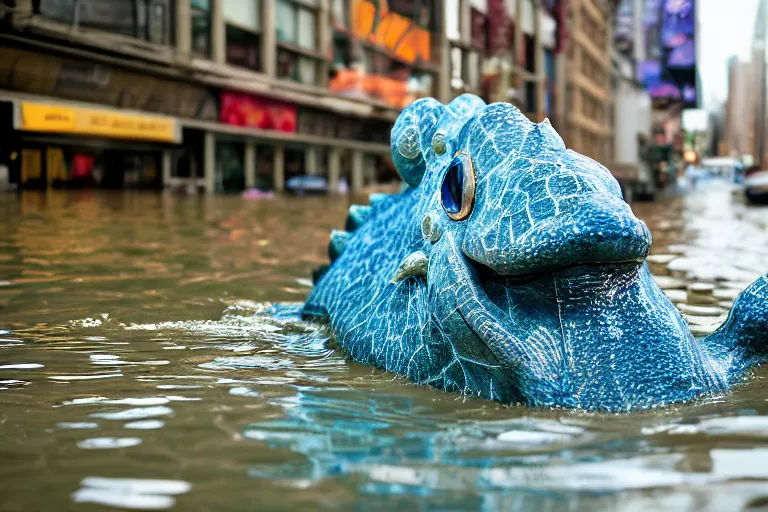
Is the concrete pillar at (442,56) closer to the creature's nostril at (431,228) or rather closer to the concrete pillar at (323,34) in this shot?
the concrete pillar at (323,34)

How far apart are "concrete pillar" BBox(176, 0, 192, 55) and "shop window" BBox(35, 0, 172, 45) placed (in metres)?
0.28

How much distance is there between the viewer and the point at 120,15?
25547 mm

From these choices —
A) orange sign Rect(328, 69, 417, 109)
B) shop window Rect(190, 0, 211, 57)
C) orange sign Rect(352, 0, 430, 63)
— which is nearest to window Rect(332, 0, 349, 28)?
orange sign Rect(352, 0, 430, 63)

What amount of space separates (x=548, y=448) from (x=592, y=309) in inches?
21.3

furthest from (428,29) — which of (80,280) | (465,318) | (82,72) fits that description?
(465,318)

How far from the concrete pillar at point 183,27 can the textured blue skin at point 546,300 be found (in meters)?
26.3

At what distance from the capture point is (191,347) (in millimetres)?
4293

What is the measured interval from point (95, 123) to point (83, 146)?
977 millimetres

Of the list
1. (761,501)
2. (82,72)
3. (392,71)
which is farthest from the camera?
(392,71)

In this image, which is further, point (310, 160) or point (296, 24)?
point (310, 160)

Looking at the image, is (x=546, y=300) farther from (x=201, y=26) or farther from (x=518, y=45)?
(x=518, y=45)

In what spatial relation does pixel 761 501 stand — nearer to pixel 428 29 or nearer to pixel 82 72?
pixel 82 72

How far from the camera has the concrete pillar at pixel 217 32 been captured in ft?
98.7

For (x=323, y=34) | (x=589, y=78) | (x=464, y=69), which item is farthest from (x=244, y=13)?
(x=589, y=78)
